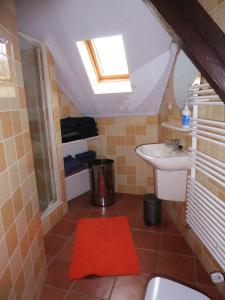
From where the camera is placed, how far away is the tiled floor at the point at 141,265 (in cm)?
138

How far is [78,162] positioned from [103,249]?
1.15 meters

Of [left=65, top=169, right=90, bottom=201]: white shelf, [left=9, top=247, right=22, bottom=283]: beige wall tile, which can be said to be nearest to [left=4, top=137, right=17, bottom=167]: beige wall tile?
[left=9, top=247, right=22, bottom=283]: beige wall tile

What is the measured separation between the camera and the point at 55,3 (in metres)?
1.49

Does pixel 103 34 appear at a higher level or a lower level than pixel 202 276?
higher

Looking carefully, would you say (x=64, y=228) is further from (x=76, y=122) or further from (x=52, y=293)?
(x=76, y=122)

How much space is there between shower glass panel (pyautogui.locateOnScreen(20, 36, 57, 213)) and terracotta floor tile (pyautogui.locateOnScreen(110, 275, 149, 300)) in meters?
1.04

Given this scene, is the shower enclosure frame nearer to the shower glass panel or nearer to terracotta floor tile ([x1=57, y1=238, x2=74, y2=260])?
the shower glass panel

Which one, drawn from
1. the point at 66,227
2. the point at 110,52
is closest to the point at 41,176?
the point at 66,227

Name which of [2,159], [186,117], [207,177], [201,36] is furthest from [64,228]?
[201,36]

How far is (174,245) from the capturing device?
1794 mm

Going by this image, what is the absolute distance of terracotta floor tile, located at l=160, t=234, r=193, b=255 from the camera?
1.72 meters

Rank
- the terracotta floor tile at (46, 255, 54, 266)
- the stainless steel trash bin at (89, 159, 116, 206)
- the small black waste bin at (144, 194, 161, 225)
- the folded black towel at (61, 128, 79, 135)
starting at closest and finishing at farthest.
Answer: the terracotta floor tile at (46, 255, 54, 266) < the small black waste bin at (144, 194, 161, 225) < the folded black towel at (61, 128, 79, 135) < the stainless steel trash bin at (89, 159, 116, 206)

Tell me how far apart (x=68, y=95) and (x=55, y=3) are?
3.69 feet

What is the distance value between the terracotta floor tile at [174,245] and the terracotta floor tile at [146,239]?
0.05 metres
